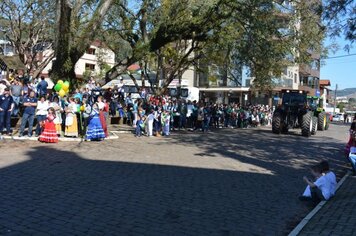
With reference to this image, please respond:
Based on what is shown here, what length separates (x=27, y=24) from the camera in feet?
105

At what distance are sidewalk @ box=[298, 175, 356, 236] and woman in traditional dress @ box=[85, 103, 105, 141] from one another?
9280 mm

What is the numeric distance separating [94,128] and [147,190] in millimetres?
8007

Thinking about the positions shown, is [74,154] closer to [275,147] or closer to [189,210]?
[189,210]

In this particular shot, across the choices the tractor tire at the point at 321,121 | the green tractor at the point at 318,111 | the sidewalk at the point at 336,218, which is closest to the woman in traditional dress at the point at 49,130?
the sidewalk at the point at 336,218

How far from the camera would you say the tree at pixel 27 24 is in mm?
29781

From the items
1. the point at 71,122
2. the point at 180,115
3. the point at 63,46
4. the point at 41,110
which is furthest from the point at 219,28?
the point at 41,110

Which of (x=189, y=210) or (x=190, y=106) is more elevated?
(x=190, y=106)

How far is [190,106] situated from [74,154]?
481 inches

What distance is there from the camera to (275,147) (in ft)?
53.8

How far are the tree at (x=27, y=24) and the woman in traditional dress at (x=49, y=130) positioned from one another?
55.5ft

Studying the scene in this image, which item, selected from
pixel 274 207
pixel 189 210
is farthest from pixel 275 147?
pixel 189 210

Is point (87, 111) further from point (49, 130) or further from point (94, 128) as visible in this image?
point (49, 130)

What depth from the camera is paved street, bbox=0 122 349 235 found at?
20.1ft

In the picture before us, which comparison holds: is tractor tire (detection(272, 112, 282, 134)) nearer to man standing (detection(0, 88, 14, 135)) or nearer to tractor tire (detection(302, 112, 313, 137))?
tractor tire (detection(302, 112, 313, 137))
